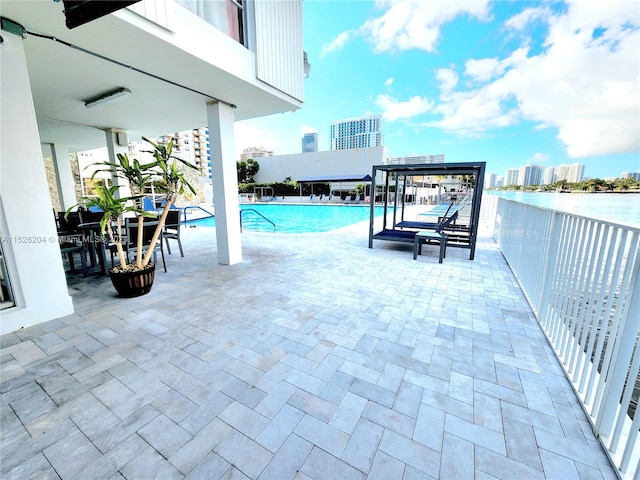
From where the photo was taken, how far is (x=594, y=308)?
2320 millimetres

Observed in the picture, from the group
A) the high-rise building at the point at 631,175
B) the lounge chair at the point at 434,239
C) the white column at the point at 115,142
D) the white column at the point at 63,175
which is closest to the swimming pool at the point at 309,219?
the white column at the point at 63,175

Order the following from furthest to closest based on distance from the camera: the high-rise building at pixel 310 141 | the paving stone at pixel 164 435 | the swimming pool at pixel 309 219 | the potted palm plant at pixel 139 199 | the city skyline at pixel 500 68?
the high-rise building at pixel 310 141 < the swimming pool at pixel 309 219 < the city skyline at pixel 500 68 < the potted palm plant at pixel 139 199 < the paving stone at pixel 164 435

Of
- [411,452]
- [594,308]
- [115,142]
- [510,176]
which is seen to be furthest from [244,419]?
[510,176]

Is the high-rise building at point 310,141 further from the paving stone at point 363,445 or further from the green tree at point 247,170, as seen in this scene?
the paving stone at point 363,445

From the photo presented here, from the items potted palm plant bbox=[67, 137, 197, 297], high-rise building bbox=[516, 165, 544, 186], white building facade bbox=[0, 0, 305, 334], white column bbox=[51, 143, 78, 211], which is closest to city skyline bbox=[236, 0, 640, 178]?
white building facade bbox=[0, 0, 305, 334]

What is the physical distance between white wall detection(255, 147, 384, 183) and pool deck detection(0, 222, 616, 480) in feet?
76.6

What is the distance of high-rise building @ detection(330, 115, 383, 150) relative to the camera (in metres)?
53.4

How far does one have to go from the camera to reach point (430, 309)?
307cm

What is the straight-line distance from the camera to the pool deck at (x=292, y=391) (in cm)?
133

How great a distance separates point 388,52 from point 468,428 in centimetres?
2964

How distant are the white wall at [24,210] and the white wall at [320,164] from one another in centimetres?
2390

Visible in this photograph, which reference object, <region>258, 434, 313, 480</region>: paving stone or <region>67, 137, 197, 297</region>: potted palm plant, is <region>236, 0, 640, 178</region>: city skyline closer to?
<region>67, 137, 197, 297</region>: potted palm plant

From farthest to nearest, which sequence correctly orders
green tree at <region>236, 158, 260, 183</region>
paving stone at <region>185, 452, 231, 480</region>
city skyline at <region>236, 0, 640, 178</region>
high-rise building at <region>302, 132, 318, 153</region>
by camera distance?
high-rise building at <region>302, 132, 318, 153</region>
green tree at <region>236, 158, 260, 183</region>
city skyline at <region>236, 0, 640, 178</region>
paving stone at <region>185, 452, 231, 480</region>

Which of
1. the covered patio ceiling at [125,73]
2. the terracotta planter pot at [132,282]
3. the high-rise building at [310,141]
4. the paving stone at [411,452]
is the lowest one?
the paving stone at [411,452]
